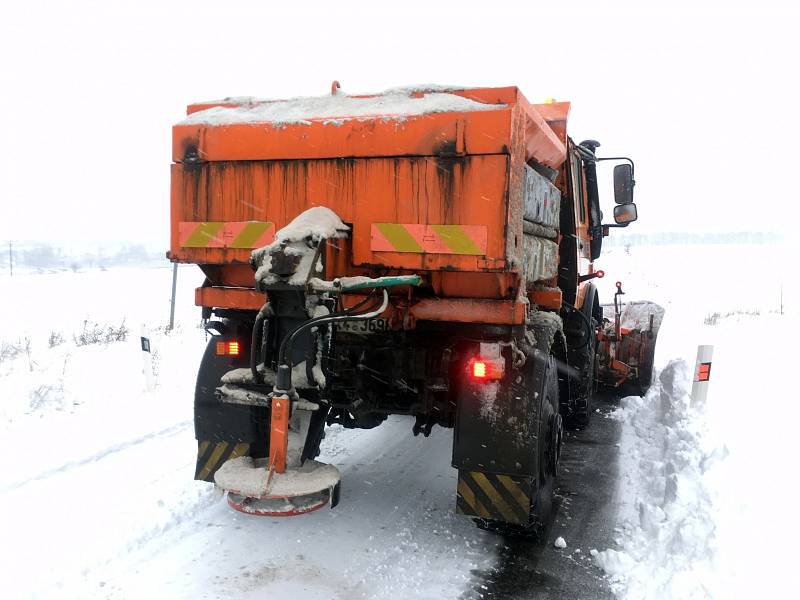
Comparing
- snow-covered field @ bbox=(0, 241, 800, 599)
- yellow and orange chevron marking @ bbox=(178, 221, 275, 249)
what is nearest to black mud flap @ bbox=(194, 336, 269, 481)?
snow-covered field @ bbox=(0, 241, 800, 599)

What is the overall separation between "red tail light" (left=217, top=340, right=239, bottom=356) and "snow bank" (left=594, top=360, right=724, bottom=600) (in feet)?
8.77

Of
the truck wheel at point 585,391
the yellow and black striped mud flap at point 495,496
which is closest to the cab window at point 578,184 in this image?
the truck wheel at point 585,391

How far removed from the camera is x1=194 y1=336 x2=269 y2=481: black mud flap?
165 inches

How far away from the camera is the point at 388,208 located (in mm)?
3598

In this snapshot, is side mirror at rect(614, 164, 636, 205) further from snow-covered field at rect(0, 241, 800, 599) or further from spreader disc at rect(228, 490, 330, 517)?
spreader disc at rect(228, 490, 330, 517)

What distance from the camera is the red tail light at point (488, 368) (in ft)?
11.9

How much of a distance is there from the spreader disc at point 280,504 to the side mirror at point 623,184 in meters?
4.43

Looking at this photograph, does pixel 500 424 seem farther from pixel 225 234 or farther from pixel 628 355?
pixel 628 355

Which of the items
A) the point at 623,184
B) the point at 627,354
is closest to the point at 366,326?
the point at 623,184

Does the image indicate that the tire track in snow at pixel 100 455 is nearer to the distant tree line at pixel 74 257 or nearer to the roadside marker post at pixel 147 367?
the roadside marker post at pixel 147 367

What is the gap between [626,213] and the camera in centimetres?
625

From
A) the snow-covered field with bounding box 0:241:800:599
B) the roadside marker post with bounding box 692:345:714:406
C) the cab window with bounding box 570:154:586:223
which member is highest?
the cab window with bounding box 570:154:586:223

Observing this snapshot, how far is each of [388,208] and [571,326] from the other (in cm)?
286

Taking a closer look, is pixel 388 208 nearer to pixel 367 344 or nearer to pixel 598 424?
pixel 367 344
